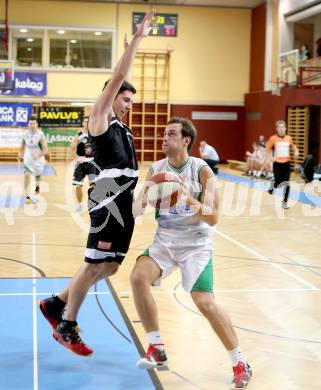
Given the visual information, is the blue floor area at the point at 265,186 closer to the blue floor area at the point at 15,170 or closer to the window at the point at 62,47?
the blue floor area at the point at 15,170

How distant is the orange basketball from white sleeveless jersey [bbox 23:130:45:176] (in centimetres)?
1067

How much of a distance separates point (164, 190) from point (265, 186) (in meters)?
15.7

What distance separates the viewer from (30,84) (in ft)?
94.3

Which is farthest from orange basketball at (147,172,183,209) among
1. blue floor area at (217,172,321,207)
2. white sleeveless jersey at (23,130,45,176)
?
Result: blue floor area at (217,172,321,207)

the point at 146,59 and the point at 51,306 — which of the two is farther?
the point at 146,59

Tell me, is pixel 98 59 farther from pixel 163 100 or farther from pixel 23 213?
pixel 23 213

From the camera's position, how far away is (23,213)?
43.2ft

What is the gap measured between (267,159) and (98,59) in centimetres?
1115

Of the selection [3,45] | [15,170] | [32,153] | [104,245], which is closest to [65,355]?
[104,245]

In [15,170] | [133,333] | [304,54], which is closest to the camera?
[133,333]

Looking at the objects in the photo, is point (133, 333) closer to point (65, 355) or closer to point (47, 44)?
point (65, 355)

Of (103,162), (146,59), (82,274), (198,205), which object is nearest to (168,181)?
(198,205)

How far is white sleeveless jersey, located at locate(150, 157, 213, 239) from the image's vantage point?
4.42 metres

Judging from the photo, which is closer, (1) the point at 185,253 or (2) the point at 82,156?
(1) the point at 185,253
